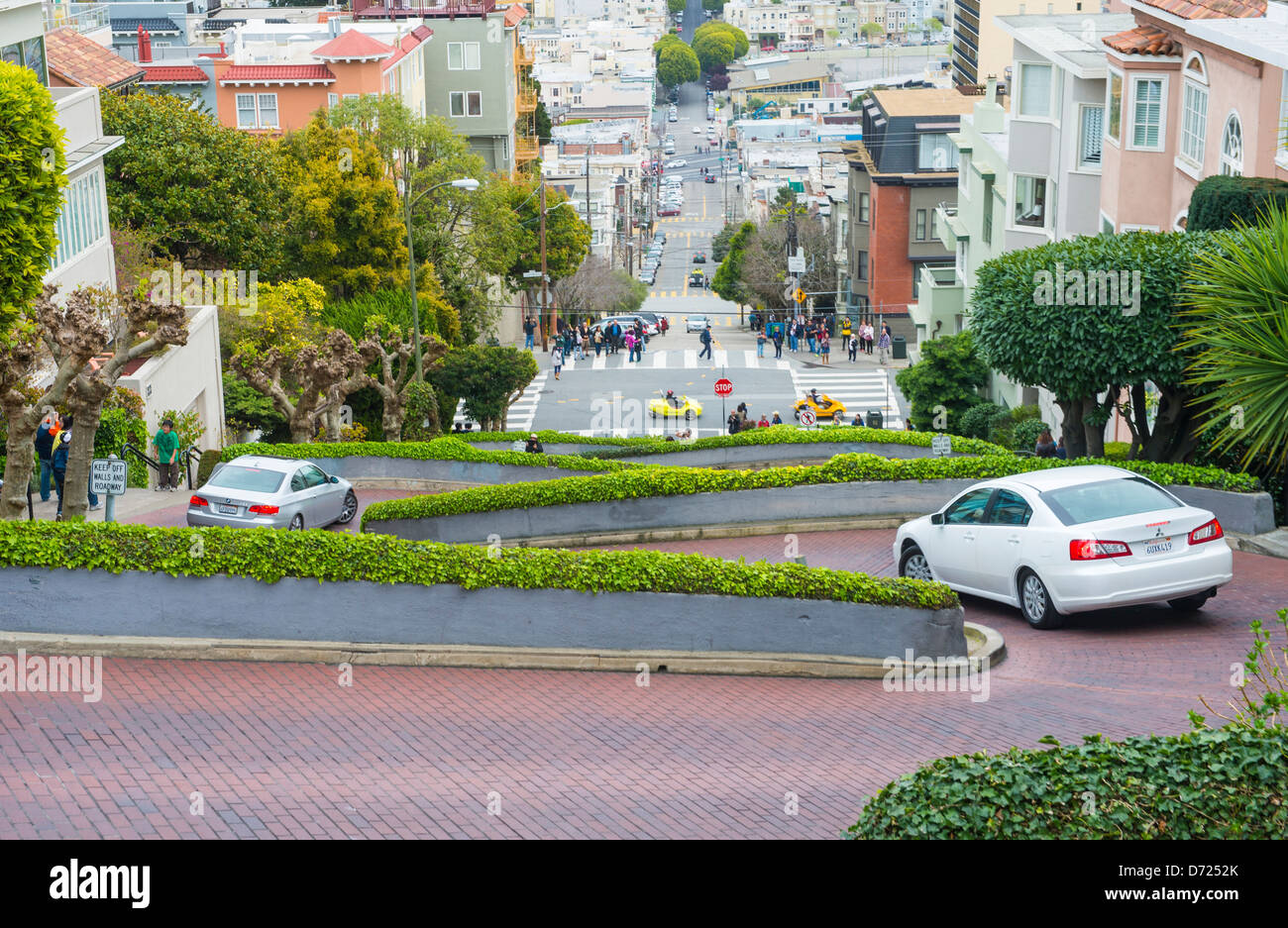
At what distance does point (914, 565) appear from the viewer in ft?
57.7

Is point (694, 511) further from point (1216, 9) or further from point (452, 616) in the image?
point (1216, 9)

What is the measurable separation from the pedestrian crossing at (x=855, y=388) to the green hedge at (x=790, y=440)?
2030 centimetres

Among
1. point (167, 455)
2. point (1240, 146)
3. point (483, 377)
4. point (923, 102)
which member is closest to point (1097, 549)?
point (1240, 146)

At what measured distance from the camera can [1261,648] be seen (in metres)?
8.10

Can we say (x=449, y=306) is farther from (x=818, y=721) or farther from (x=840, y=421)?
(x=818, y=721)

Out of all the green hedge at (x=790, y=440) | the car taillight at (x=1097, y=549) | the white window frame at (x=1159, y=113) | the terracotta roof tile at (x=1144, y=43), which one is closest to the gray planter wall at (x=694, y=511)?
the green hedge at (x=790, y=440)

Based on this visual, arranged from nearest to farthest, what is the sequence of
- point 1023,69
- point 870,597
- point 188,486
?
point 870,597, point 188,486, point 1023,69

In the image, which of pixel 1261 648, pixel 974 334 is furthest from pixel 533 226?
pixel 1261 648

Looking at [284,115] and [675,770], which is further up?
[284,115]

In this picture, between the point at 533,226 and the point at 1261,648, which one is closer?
the point at 1261,648

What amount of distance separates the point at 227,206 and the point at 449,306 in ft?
39.0

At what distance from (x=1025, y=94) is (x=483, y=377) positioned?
58.4 feet

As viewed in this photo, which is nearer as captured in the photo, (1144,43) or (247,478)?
(247,478)

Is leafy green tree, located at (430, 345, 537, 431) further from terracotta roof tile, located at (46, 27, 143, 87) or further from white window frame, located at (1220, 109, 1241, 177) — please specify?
white window frame, located at (1220, 109, 1241, 177)
